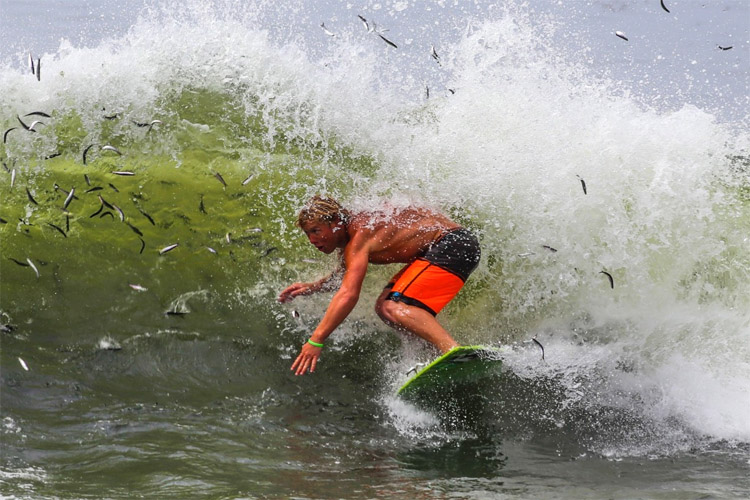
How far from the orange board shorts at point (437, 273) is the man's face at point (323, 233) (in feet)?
1.49

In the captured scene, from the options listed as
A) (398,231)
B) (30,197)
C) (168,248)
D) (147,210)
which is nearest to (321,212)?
(398,231)

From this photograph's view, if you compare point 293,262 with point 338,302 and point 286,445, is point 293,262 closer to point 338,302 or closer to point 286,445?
point 338,302

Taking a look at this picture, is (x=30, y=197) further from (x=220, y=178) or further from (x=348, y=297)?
(x=348, y=297)

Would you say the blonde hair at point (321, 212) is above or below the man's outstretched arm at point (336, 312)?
above

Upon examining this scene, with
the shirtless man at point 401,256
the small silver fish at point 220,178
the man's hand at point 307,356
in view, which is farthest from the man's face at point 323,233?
the small silver fish at point 220,178

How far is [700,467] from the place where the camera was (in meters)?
3.85

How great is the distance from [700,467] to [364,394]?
205cm

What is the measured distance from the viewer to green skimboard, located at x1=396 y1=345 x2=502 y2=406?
4.16 meters

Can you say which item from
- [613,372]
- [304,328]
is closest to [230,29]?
[304,328]

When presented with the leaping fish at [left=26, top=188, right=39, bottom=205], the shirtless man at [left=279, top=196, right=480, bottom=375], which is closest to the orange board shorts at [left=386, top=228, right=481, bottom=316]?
the shirtless man at [left=279, top=196, right=480, bottom=375]

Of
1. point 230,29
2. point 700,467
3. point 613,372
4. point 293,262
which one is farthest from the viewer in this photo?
point 230,29

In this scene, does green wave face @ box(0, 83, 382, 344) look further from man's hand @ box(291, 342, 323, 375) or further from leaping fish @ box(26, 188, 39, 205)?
man's hand @ box(291, 342, 323, 375)

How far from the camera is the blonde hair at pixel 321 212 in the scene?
435 centimetres

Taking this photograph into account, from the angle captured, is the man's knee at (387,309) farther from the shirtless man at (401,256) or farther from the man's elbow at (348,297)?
the man's elbow at (348,297)
